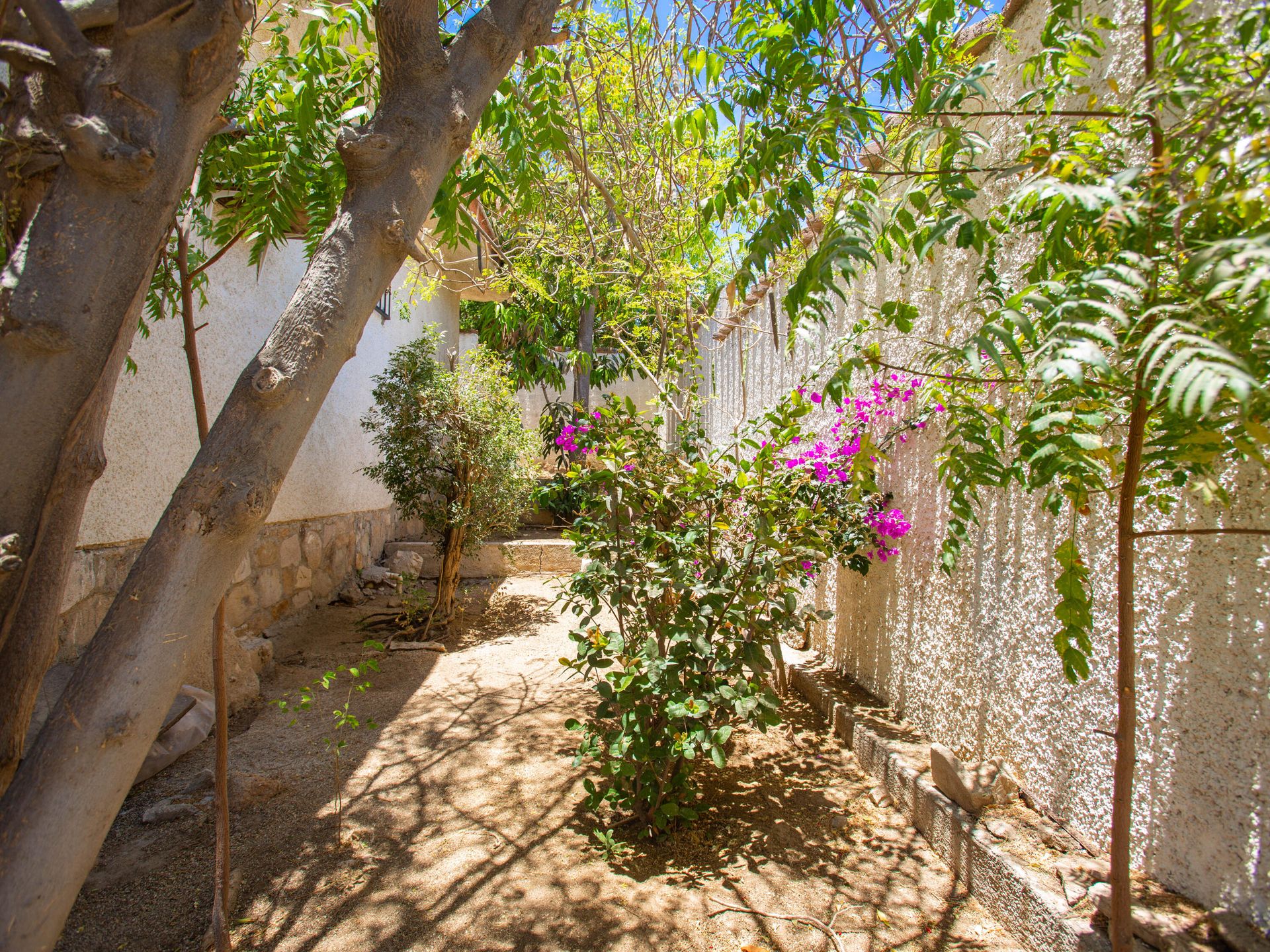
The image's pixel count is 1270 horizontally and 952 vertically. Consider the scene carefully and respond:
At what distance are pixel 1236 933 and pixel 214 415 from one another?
473 centimetres

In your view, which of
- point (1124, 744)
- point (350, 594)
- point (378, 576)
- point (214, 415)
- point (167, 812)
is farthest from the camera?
point (378, 576)

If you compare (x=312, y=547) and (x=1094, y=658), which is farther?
(x=312, y=547)

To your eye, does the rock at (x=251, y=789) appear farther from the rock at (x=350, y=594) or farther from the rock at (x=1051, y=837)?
the rock at (x=350, y=594)

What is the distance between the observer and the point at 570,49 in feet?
13.3

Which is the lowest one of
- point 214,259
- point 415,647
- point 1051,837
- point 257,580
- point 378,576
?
point 415,647

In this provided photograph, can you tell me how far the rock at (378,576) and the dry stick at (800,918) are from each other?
5354mm

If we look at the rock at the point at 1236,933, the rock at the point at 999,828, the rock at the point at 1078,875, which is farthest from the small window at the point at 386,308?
the rock at the point at 1236,933

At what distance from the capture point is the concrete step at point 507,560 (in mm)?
7906

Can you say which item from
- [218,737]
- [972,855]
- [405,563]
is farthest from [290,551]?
[972,855]

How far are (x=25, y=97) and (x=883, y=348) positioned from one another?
3376 mm

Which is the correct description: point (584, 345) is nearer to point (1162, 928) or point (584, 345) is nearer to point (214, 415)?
point (214, 415)

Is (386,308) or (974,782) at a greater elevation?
(386,308)

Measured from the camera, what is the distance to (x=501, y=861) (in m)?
2.60

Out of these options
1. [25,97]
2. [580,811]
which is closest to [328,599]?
[580,811]
